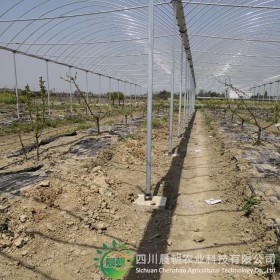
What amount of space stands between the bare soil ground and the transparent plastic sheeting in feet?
15.0

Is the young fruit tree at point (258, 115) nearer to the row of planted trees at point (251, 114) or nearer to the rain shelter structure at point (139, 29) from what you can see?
the row of planted trees at point (251, 114)

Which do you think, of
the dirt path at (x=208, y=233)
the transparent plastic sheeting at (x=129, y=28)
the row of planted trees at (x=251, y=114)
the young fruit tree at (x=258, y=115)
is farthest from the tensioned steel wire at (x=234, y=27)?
the dirt path at (x=208, y=233)

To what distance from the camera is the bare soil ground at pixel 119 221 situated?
3328mm

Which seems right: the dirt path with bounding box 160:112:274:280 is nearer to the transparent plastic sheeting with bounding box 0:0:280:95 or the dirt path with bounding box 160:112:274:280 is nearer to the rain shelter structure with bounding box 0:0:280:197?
the rain shelter structure with bounding box 0:0:280:197

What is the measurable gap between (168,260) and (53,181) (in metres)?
2.56

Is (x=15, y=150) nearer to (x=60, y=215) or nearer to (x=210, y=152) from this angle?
(x=60, y=215)

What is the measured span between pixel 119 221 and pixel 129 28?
30.0 feet

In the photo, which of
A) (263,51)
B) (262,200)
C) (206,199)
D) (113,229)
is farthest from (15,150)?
(263,51)

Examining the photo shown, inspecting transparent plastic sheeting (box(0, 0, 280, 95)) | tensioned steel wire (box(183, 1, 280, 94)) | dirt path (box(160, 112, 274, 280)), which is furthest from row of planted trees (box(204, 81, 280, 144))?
dirt path (box(160, 112, 274, 280))

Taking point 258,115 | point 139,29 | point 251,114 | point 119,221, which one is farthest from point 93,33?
point 258,115

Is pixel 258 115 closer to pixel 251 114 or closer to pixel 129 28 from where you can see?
pixel 129 28

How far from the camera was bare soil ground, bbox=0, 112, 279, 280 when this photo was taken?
3328 mm

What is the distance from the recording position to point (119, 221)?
4.28m

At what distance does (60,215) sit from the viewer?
411 centimetres
